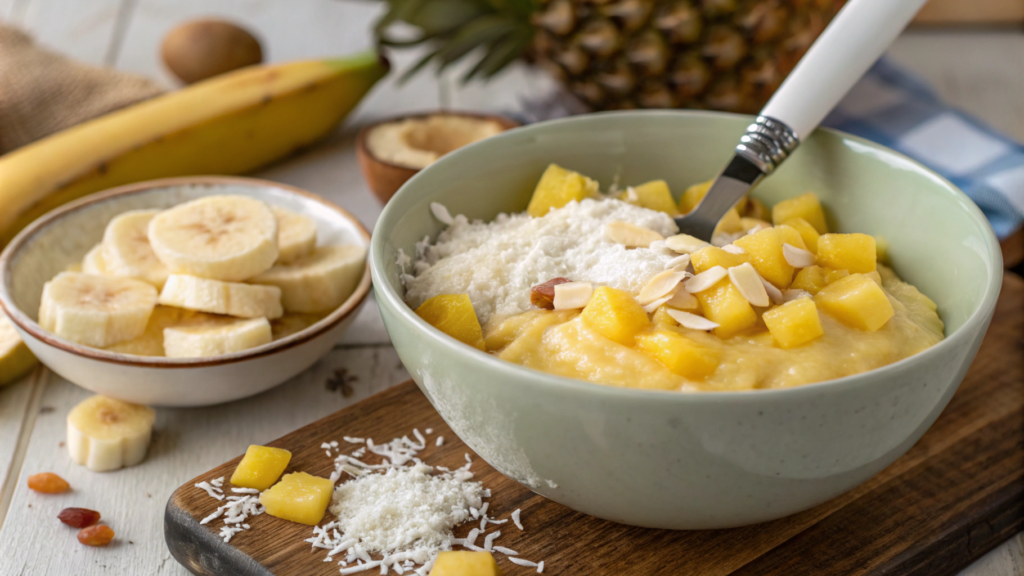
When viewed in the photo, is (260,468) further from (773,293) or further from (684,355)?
(773,293)

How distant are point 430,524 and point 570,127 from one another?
0.97m

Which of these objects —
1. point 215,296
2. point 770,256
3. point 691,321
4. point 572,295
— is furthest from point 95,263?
point 770,256

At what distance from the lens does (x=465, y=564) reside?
54.6 inches

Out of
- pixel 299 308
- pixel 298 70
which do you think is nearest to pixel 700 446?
pixel 299 308

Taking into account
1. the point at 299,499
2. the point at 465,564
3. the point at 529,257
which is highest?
the point at 529,257

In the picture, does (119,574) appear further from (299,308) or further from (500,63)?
(500,63)

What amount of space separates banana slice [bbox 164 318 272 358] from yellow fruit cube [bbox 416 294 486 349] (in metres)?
0.50

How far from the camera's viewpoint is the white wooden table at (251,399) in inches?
64.2

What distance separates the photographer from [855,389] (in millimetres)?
1197

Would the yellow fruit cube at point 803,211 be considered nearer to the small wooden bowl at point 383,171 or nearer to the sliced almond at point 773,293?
the sliced almond at point 773,293

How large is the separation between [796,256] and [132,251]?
4.87 feet

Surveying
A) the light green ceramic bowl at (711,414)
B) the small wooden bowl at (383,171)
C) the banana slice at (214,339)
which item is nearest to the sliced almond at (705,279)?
the light green ceramic bowl at (711,414)

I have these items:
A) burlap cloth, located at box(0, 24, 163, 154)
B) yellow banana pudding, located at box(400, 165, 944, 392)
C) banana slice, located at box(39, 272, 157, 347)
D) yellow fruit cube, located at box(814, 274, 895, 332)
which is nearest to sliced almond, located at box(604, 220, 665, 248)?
yellow banana pudding, located at box(400, 165, 944, 392)

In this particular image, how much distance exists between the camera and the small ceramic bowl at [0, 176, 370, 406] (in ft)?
5.77
